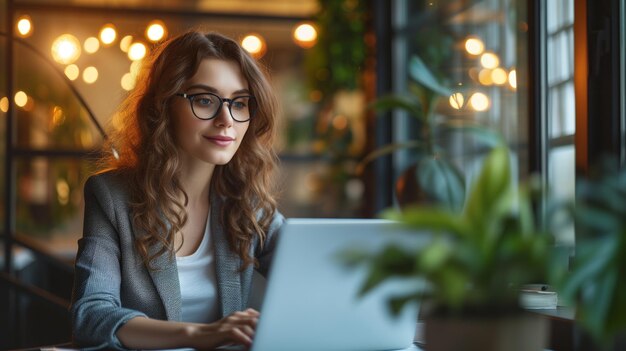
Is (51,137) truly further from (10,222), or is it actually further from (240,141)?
(240,141)

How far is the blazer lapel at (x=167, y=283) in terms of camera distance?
207 centimetres

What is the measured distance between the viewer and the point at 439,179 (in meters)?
3.20

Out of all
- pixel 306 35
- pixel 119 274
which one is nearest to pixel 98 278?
pixel 119 274

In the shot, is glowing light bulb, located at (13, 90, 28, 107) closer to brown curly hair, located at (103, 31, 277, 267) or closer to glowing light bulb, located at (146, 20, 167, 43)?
glowing light bulb, located at (146, 20, 167, 43)

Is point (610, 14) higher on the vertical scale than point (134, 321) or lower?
higher

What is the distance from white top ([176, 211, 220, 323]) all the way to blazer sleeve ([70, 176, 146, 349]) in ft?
0.61

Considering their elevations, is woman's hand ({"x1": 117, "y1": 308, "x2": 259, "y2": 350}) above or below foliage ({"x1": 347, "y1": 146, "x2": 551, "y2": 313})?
below

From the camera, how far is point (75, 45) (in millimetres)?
5199

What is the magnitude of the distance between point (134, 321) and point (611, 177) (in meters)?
1.16

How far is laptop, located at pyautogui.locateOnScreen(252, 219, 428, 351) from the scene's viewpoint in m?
1.38

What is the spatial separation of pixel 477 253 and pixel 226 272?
1345 mm

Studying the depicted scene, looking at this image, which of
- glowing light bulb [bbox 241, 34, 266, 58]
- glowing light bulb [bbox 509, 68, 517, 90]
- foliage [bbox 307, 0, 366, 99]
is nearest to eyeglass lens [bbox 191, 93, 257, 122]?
glowing light bulb [bbox 509, 68, 517, 90]

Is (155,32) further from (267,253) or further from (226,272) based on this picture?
(226,272)

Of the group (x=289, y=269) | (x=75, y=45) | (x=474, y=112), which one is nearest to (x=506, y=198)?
A: (x=289, y=269)
